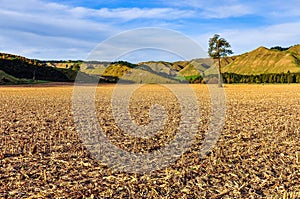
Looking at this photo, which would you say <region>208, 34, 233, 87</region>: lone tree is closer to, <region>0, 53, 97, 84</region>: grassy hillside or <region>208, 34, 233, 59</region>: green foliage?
<region>208, 34, 233, 59</region>: green foliage

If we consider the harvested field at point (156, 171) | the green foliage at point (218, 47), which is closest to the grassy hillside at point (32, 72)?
the green foliage at point (218, 47)

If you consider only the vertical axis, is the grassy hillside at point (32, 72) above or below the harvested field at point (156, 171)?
above

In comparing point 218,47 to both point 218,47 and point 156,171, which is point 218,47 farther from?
point 156,171

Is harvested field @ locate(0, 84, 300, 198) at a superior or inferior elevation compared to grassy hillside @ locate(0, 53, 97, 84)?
inferior

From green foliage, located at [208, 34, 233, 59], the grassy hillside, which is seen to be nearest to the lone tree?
green foliage, located at [208, 34, 233, 59]

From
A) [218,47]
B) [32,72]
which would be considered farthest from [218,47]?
[32,72]

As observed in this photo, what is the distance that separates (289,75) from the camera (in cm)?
9262

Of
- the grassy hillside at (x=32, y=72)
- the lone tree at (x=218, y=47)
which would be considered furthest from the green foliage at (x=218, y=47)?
the grassy hillside at (x=32, y=72)

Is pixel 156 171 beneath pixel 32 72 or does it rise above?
beneath

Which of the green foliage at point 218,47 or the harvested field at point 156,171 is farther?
the green foliage at point 218,47

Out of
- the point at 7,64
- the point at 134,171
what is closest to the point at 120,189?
the point at 134,171

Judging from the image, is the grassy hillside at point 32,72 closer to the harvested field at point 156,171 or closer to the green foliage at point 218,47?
the green foliage at point 218,47

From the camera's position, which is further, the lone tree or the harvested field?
the lone tree

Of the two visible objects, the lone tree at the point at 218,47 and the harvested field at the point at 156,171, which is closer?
the harvested field at the point at 156,171
